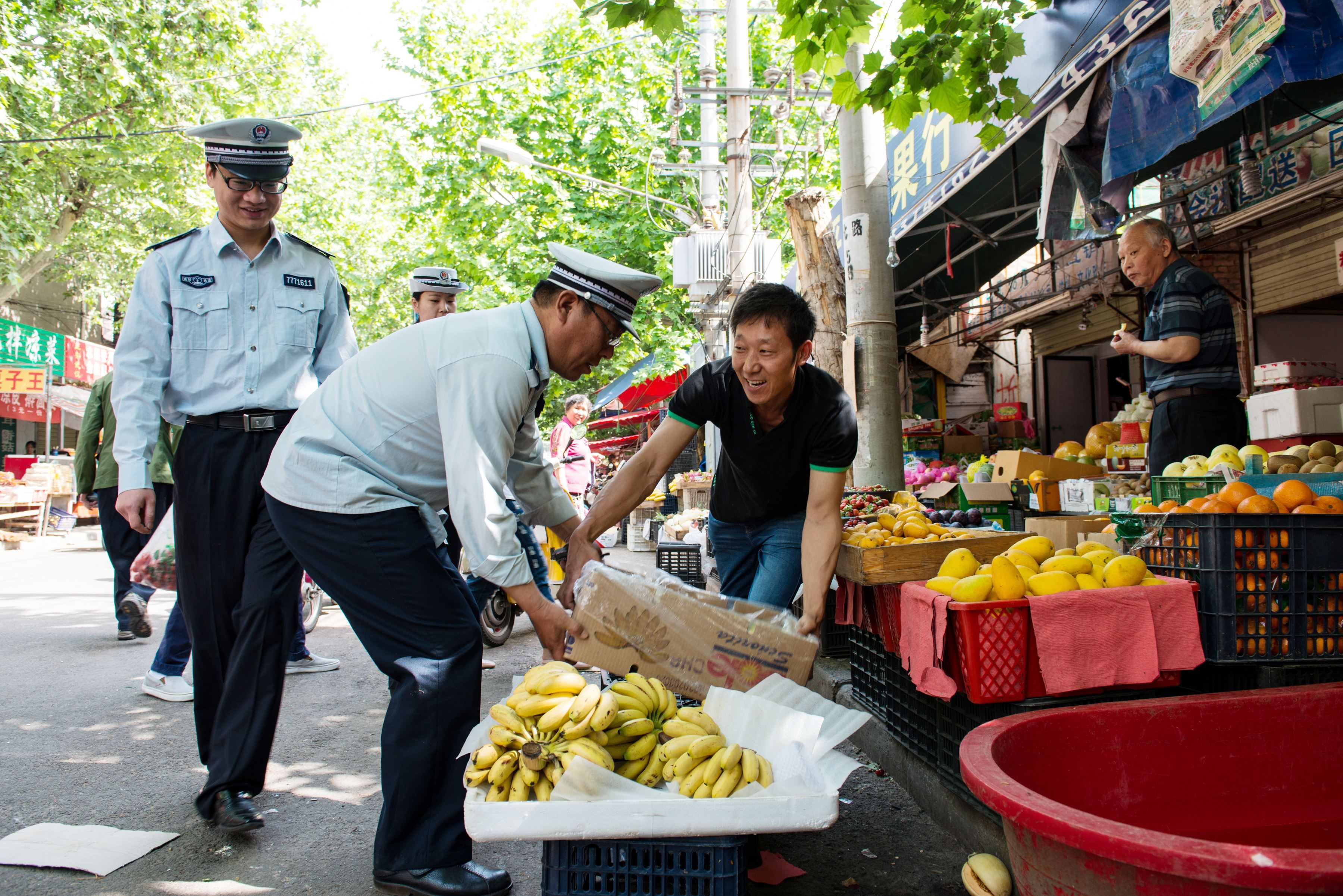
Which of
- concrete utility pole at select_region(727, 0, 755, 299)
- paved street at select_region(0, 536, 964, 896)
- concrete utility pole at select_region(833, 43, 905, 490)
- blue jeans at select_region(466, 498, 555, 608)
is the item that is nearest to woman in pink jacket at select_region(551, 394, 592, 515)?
concrete utility pole at select_region(727, 0, 755, 299)

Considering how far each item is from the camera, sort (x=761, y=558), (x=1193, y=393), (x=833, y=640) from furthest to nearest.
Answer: (x=833, y=640), (x=1193, y=393), (x=761, y=558)

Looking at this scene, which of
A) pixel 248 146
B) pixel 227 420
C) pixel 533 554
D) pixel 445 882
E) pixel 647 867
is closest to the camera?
pixel 647 867

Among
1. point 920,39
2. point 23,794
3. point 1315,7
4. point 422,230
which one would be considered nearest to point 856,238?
point 920,39

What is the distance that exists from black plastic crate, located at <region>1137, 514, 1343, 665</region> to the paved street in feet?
3.88

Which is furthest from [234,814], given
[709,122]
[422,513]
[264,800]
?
[709,122]

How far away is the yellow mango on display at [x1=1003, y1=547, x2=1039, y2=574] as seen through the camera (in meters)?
2.98

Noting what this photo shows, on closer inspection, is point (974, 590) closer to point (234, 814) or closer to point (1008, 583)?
point (1008, 583)

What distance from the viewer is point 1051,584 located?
277 centimetres

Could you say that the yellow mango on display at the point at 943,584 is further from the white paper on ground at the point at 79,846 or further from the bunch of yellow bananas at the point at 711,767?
the white paper on ground at the point at 79,846

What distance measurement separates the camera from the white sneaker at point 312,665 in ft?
18.2

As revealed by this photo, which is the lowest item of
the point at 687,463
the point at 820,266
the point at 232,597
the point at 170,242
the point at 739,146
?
the point at 232,597

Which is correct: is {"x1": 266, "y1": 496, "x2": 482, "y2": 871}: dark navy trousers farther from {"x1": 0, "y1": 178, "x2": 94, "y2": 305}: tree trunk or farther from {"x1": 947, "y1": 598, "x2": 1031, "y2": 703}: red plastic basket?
{"x1": 0, "y1": 178, "x2": 94, "y2": 305}: tree trunk

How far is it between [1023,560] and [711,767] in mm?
1462

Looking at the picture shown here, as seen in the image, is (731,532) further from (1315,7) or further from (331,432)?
(1315,7)
